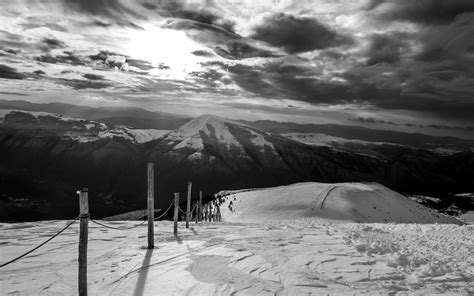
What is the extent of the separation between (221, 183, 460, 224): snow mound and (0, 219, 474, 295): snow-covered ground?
25.7 meters

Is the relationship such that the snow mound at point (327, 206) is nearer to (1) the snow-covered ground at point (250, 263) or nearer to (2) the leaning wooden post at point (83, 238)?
(1) the snow-covered ground at point (250, 263)

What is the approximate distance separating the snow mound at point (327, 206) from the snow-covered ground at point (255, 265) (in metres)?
25.7

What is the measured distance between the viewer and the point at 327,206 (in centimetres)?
4416

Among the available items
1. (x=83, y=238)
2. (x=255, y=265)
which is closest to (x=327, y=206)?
(x=255, y=265)

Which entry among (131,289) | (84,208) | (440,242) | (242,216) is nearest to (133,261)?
(131,289)

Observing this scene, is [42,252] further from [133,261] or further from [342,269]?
[342,269]

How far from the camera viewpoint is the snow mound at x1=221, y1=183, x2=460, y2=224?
41656mm

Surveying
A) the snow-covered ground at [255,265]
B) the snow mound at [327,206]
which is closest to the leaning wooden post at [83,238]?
the snow-covered ground at [255,265]

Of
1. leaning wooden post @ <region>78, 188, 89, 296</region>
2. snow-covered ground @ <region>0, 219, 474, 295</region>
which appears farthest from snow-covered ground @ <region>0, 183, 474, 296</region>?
leaning wooden post @ <region>78, 188, 89, 296</region>

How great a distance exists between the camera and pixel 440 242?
13.3 m

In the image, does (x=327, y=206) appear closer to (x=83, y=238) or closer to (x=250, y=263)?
(x=250, y=263)

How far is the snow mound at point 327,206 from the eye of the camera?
41.7 metres

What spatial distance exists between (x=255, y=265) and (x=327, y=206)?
3526 cm

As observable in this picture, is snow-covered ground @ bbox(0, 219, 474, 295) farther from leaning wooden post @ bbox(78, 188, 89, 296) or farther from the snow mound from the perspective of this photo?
the snow mound
